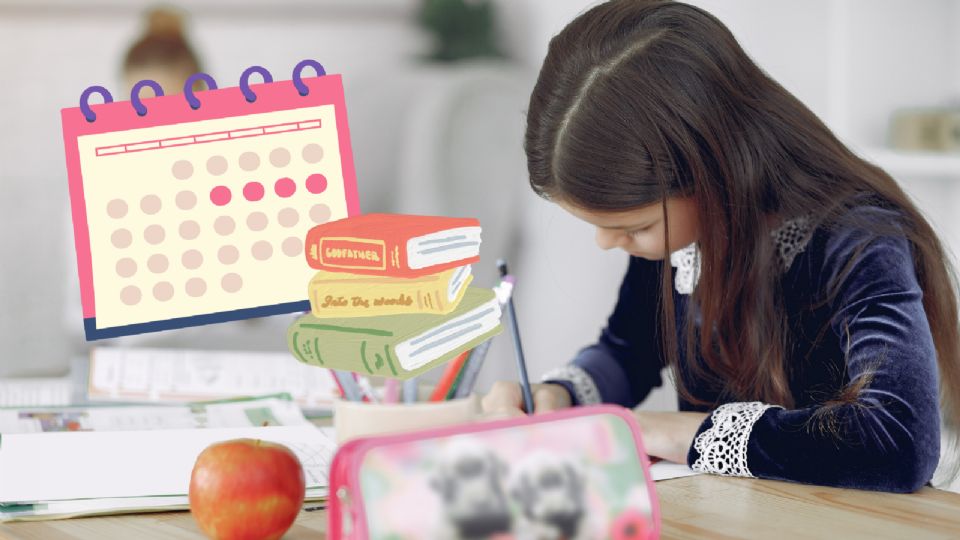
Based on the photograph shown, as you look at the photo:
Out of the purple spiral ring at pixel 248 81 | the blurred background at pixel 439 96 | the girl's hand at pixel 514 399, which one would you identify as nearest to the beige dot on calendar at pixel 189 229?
the purple spiral ring at pixel 248 81

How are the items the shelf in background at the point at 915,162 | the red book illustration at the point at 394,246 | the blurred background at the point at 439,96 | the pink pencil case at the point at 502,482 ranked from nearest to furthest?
the pink pencil case at the point at 502,482 < the red book illustration at the point at 394,246 < the shelf in background at the point at 915,162 < the blurred background at the point at 439,96

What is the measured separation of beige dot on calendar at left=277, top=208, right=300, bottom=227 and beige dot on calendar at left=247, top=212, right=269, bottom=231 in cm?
1

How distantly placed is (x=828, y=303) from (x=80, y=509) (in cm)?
72

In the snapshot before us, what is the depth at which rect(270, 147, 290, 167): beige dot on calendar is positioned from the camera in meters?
0.85

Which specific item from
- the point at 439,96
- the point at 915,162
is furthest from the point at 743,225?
the point at 439,96

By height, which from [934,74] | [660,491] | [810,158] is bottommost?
[660,491]

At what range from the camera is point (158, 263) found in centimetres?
83

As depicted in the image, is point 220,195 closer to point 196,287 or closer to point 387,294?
point 196,287

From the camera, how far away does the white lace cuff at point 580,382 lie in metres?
1.30

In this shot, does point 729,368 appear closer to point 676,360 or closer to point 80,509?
point 676,360

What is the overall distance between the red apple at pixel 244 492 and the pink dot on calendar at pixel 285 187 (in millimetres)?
198

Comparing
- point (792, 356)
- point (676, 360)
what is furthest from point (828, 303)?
point (676, 360)

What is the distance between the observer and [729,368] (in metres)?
1.20

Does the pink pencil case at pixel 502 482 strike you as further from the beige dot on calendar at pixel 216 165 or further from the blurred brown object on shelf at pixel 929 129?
the blurred brown object on shelf at pixel 929 129
